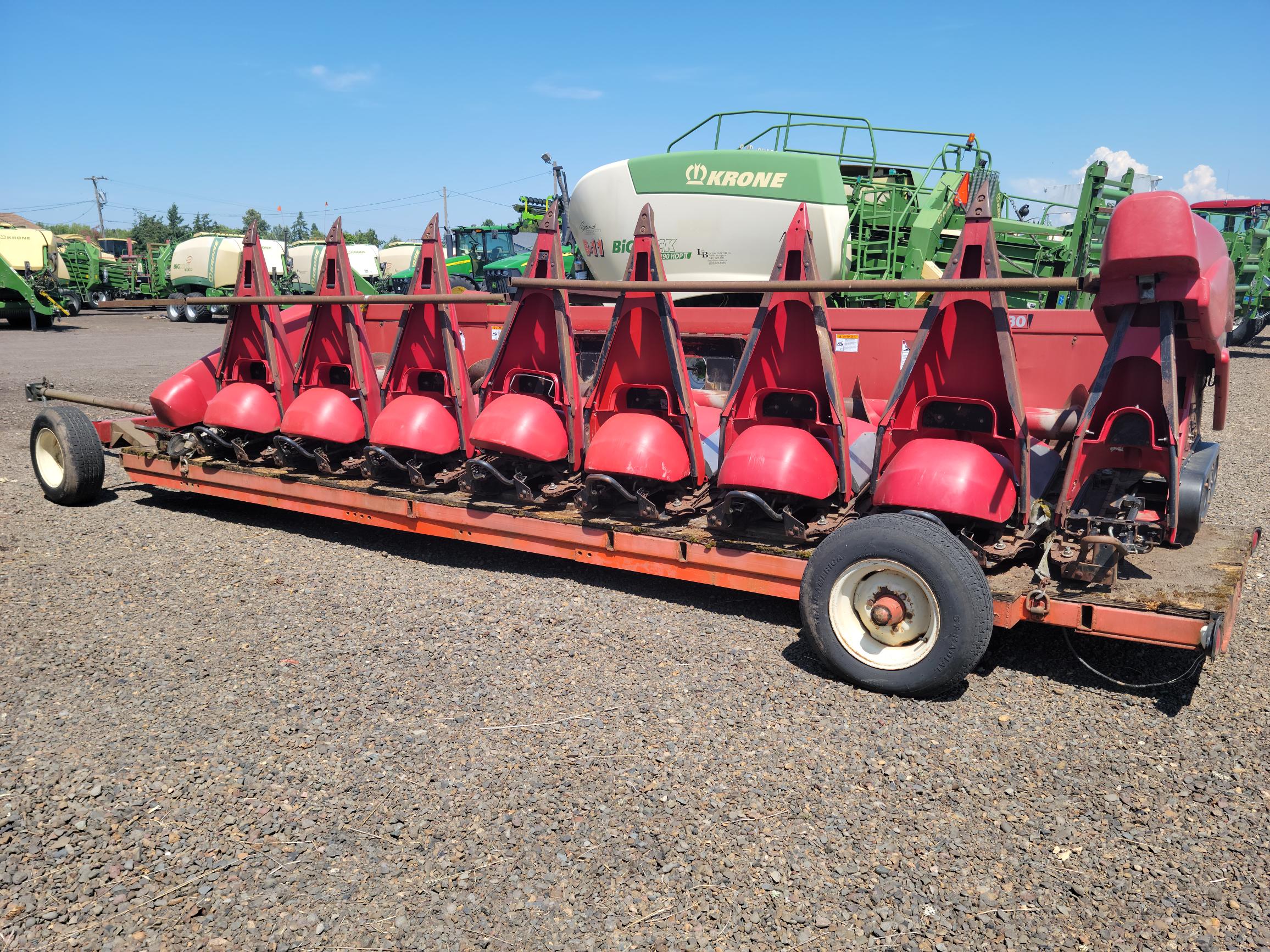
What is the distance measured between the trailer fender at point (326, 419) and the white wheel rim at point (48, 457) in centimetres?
235

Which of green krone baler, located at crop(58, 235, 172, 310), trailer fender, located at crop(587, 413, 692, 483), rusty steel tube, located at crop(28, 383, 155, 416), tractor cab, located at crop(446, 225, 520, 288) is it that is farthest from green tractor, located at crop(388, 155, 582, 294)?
green krone baler, located at crop(58, 235, 172, 310)

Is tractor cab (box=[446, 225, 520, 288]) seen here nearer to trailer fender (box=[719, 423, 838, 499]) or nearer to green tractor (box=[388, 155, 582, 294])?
green tractor (box=[388, 155, 582, 294])

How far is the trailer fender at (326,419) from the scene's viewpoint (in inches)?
232

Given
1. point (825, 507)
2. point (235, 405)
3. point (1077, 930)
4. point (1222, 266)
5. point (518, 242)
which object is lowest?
point (1077, 930)

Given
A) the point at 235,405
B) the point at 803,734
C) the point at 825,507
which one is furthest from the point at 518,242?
the point at 803,734

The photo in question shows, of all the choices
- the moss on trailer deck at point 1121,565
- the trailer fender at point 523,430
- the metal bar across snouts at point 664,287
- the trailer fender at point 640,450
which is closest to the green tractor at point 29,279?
the metal bar across snouts at point 664,287

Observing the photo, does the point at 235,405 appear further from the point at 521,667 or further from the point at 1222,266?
the point at 1222,266

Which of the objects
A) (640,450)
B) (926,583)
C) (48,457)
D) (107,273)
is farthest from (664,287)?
(107,273)

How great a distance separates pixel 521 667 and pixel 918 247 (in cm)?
456

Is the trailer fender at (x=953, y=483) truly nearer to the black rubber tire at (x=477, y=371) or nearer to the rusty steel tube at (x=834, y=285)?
the rusty steel tube at (x=834, y=285)

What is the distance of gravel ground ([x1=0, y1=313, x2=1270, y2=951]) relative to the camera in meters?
2.48

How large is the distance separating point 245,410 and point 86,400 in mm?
2345

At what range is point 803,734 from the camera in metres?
3.44

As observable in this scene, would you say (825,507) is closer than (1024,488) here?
No
